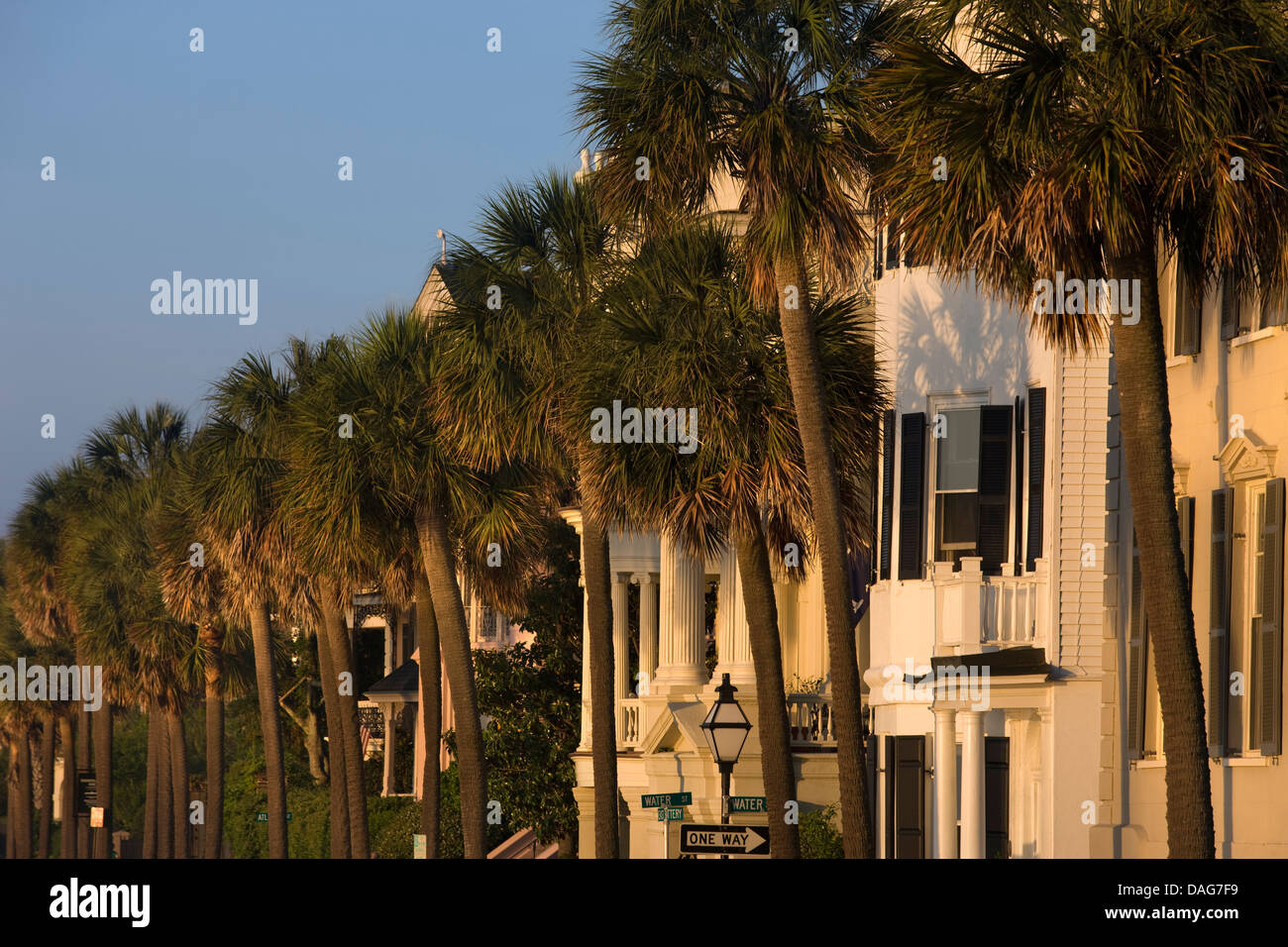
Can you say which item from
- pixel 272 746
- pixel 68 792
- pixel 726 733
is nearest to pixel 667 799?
pixel 726 733

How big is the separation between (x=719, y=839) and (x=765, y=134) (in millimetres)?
8085

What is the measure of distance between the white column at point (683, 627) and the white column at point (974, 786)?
37.6ft

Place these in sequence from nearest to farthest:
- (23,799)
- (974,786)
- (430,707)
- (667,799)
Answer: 1. (974,786)
2. (667,799)
3. (430,707)
4. (23,799)

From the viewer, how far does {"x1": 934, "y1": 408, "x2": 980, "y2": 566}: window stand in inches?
974

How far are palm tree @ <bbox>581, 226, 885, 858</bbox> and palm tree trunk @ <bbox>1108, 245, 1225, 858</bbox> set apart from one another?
7.85 m

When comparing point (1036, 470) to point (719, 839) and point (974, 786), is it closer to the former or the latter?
point (974, 786)

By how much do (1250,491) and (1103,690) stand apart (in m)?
3.98

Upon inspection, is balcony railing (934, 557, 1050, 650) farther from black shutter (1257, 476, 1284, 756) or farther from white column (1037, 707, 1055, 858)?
black shutter (1257, 476, 1284, 756)

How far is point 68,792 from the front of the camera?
71.9 m

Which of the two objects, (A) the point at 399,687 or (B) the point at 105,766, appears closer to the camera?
(B) the point at 105,766

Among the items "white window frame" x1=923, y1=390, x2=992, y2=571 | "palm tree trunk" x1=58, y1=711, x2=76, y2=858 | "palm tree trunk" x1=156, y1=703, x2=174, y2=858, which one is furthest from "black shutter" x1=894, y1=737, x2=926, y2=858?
"palm tree trunk" x1=58, y1=711, x2=76, y2=858

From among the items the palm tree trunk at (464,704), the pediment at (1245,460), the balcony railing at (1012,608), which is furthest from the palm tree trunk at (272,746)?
the pediment at (1245,460)

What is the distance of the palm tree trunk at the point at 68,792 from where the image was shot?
222 feet
